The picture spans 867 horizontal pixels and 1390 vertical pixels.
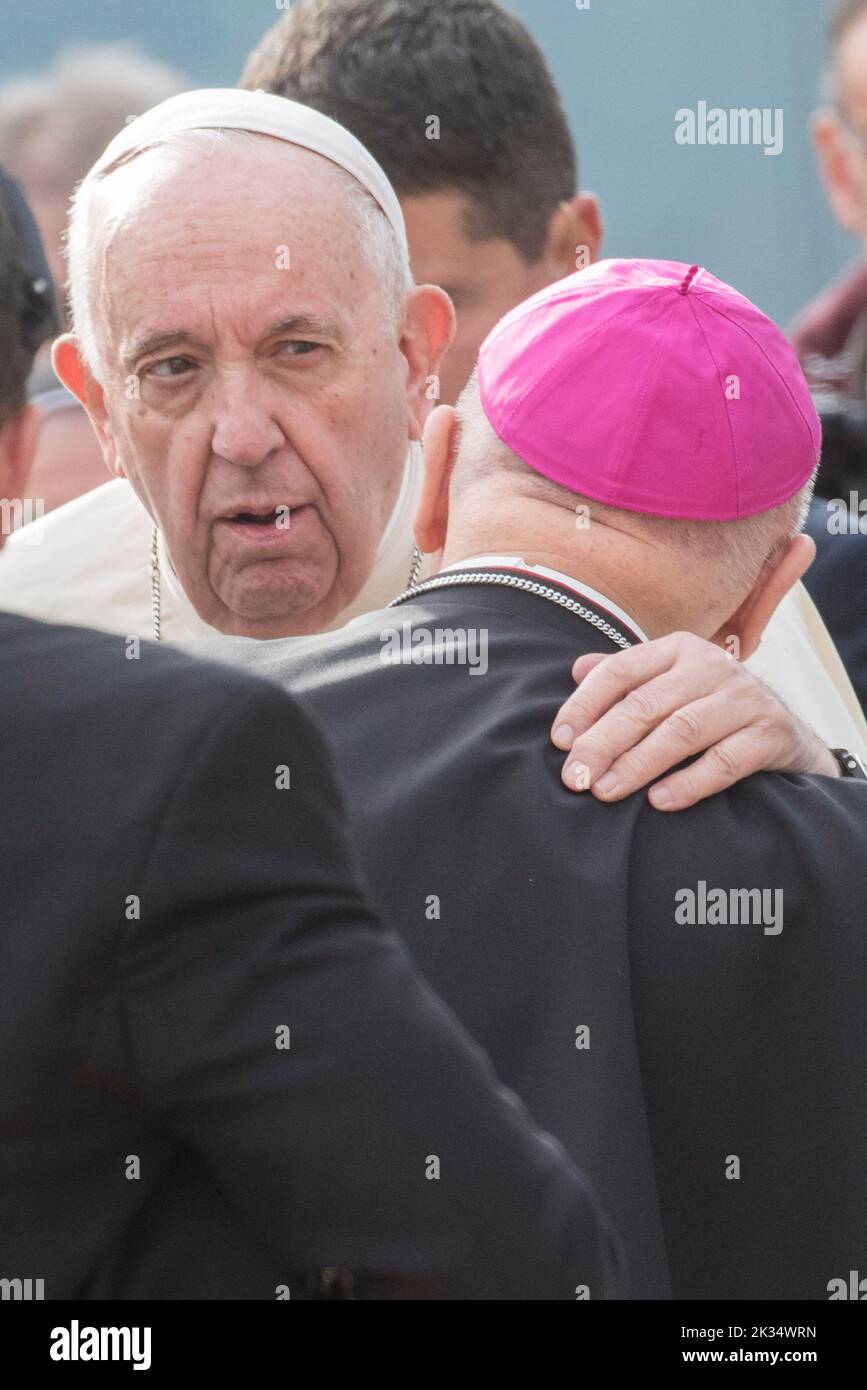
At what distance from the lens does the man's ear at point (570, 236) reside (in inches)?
130

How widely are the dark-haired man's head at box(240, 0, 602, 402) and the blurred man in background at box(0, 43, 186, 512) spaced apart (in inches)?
33.2

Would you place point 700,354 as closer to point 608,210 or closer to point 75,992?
point 75,992

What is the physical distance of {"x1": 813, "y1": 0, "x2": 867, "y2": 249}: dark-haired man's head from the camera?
3750mm

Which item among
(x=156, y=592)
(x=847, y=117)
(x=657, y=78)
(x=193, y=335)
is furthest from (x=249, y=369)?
(x=657, y=78)

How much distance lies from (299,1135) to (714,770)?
2.16 ft

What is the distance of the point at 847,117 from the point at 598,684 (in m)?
2.44

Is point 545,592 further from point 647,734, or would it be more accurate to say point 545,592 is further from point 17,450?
point 17,450

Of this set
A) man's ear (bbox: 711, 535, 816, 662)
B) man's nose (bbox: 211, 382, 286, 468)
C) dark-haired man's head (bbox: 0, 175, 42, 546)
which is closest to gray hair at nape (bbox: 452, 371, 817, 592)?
man's ear (bbox: 711, 535, 816, 662)

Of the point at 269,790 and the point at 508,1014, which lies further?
the point at 508,1014

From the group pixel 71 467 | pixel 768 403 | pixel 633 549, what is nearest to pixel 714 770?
pixel 633 549

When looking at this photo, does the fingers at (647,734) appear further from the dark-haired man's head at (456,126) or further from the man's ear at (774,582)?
the dark-haired man's head at (456,126)

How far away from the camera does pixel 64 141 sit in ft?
13.6

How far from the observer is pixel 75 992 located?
117cm

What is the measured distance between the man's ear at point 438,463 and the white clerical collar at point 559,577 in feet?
0.36
